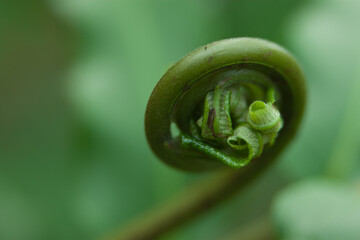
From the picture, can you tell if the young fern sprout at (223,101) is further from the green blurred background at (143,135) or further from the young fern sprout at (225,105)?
the green blurred background at (143,135)

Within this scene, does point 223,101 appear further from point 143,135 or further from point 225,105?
point 143,135

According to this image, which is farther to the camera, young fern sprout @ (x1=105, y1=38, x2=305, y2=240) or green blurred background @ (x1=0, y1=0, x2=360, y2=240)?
green blurred background @ (x1=0, y1=0, x2=360, y2=240)

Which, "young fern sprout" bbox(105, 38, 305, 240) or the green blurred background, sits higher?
the green blurred background

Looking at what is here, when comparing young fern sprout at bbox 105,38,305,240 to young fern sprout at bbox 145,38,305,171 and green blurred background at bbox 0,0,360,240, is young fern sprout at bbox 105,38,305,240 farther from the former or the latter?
green blurred background at bbox 0,0,360,240

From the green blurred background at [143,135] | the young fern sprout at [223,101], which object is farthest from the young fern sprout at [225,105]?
the green blurred background at [143,135]

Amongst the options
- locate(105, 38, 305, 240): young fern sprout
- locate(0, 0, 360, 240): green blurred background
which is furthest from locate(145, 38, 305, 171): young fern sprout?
locate(0, 0, 360, 240): green blurred background

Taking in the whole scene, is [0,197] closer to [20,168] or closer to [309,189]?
[20,168]
